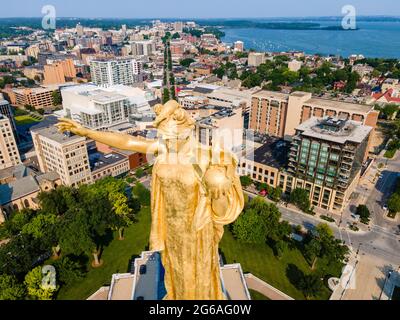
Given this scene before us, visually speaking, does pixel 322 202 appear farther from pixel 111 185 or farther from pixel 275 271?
pixel 111 185

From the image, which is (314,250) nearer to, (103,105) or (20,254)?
(20,254)

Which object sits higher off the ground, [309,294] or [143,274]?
[143,274]

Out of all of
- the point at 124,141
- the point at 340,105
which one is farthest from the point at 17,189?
the point at 340,105

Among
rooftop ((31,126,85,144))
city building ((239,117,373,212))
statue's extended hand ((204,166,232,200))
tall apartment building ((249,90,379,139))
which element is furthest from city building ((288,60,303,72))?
statue's extended hand ((204,166,232,200))

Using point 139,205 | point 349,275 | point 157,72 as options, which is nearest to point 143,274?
point 139,205

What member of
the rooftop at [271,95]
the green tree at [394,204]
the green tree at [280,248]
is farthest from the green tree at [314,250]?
the rooftop at [271,95]

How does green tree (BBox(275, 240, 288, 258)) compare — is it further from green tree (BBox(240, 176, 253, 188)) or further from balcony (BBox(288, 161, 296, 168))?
green tree (BBox(240, 176, 253, 188))
